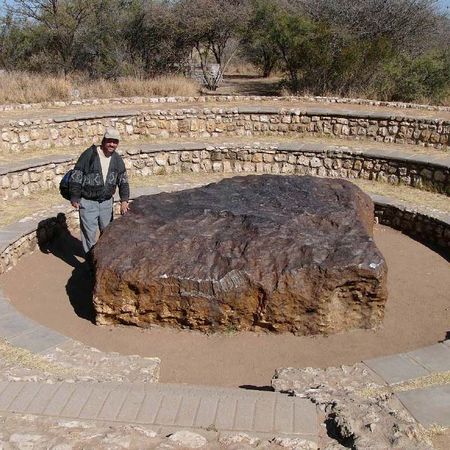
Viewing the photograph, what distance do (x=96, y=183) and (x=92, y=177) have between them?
0.07 meters

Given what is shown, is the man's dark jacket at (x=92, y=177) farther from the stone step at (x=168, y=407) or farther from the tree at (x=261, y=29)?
the tree at (x=261, y=29)

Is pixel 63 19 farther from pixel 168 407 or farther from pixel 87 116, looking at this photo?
pixel 168 407

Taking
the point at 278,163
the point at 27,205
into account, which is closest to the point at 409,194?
the point at 278,163

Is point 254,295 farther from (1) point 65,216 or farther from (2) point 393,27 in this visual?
(2) point 393,27

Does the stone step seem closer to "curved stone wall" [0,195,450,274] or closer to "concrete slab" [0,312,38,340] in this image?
"concrete slab" [0,312,38,340]

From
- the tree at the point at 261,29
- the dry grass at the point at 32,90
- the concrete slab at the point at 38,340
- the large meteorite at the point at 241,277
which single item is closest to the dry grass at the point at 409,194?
the large meteorite at the point at 241,277

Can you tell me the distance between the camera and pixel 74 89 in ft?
44.9

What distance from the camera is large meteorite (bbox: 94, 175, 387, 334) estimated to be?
4.78 m

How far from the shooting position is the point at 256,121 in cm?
1076

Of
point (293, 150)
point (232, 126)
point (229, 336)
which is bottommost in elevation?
point (229, 336)

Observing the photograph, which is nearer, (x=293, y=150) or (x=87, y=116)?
(x=293, y=150)

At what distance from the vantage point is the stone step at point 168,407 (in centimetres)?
A: 281

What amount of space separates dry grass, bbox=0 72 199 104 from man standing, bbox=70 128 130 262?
7.69 meters

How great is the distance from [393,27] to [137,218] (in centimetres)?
1533
